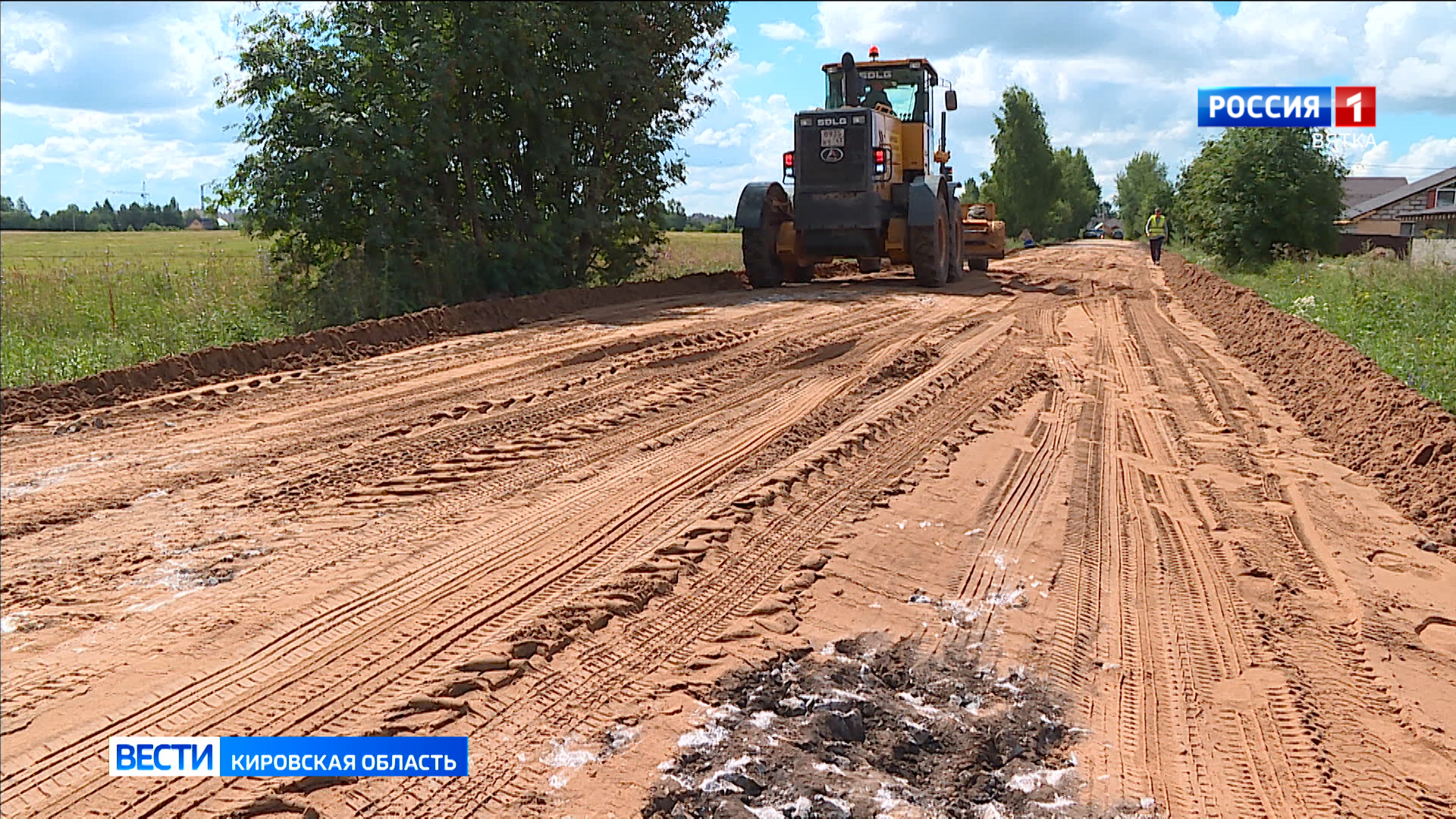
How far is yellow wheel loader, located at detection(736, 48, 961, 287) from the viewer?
55.1ft

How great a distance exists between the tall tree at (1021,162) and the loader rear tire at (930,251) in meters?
49.7

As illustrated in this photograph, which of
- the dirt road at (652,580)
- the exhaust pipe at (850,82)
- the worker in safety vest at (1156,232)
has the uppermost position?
the exhaust pipe at (850,82)

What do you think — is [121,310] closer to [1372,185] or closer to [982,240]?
[982,240]

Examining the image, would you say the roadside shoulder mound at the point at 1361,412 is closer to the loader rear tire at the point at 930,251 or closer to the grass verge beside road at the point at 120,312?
the loader rear tire at the point at 930,251

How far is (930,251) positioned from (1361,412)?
9.46 metres

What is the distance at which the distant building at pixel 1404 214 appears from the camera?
30828 millimetres

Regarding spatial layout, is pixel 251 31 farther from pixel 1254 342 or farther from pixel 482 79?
pixel 1254 342

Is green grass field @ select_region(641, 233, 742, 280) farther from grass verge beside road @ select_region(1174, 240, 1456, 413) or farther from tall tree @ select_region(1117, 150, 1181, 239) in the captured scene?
tall tree @ select_region(1117, 150, 1181, 239)

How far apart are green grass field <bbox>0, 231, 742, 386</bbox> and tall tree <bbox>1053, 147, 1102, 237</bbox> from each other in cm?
6388

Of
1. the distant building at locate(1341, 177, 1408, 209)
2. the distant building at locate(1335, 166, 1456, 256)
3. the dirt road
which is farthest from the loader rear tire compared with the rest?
the distant building at locate(1341, 177, 1408, 209)

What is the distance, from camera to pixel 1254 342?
42.2 feet

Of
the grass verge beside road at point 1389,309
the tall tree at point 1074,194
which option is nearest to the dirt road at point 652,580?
the grass verge beside road at point 1389,309

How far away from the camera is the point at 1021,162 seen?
218ft

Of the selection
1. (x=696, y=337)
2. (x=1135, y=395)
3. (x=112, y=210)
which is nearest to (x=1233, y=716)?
(x=1135, y=395)
